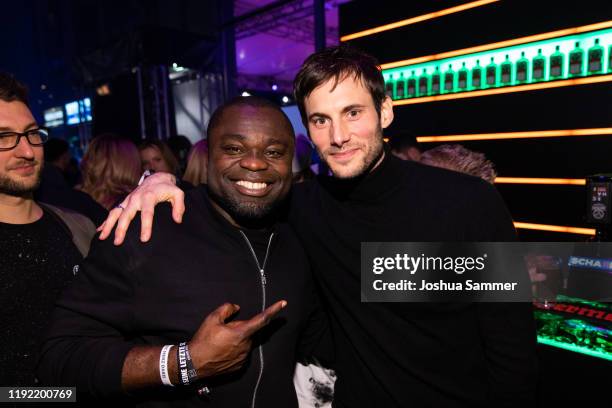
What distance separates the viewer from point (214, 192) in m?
1.52

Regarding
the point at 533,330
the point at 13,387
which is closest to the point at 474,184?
the point at 533,330

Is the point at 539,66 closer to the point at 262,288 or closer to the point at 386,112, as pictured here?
the point at 386,112

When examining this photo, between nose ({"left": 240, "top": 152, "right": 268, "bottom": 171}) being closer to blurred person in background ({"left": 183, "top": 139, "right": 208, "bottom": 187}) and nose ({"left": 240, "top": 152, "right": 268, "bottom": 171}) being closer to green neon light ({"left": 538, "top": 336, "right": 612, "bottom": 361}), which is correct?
green neon light ({"left": 538, "top": 336, "right": 612, "bottom": 361})

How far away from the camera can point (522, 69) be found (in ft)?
11.4

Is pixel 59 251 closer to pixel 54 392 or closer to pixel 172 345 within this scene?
pixel 54 392

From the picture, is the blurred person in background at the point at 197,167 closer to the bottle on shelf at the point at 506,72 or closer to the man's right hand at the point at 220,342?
the man's right hand at the point at 220,342

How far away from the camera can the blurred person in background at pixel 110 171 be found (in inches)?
127

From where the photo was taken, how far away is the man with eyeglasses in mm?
1523

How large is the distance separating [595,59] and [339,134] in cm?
263

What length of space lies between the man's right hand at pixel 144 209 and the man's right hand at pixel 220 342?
0.37 m

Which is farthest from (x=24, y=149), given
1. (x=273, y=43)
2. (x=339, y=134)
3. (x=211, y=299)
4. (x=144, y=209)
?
(x=273, y=43)

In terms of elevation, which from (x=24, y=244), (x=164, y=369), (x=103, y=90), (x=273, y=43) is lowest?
(x=164, y=369)

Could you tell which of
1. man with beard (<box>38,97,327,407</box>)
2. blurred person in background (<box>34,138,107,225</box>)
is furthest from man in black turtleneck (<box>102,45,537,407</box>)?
blurred person in background (<box>34,138,107,225</box>)

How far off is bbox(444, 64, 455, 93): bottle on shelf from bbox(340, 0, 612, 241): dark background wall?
4.7 inches
